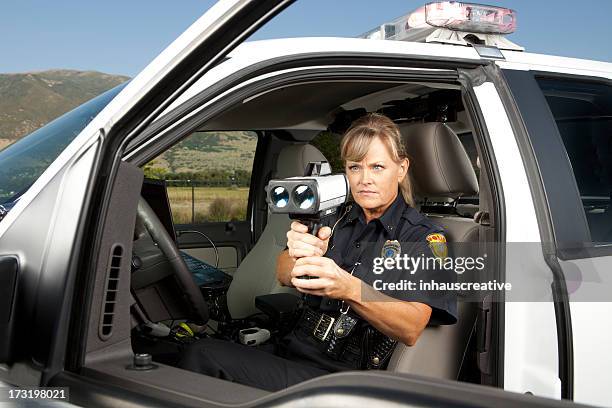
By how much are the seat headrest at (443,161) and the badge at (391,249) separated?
13.2 inches

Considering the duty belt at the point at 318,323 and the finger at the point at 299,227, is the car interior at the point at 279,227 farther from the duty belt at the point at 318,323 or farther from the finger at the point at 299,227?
the finger at the point at 299,227

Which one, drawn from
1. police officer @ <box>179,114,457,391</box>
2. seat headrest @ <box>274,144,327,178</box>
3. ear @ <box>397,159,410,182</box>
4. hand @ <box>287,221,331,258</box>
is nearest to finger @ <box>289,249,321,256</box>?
hand @ <box>287,221,331,258</box>

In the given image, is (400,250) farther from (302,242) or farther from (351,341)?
(302,242)

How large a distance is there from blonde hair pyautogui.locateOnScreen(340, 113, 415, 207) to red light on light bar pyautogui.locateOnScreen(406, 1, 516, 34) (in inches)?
13.7

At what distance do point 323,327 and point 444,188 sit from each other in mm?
662

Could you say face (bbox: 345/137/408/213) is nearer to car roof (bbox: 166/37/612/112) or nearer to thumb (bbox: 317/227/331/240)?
car roof (bbox: 166/37/612/112)

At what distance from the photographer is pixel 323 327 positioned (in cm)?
227

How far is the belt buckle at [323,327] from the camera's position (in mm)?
2260

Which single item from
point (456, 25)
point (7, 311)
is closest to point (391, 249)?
point (456, 25)

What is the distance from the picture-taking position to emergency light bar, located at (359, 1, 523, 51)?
2.26 meters

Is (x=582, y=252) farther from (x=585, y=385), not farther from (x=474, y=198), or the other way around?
(x=474, y=198)

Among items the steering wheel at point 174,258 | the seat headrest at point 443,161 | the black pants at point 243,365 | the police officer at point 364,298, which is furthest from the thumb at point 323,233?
the seat headrest at point 443,161

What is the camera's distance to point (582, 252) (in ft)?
6.69

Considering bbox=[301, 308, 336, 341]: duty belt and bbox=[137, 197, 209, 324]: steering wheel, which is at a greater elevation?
bbox=[137, 197, 209, 324]: steering wheel
